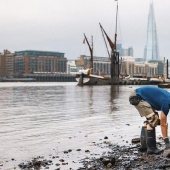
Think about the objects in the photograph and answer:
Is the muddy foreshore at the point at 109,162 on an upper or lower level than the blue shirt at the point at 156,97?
lower

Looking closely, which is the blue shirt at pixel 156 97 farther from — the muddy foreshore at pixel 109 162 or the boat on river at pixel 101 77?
the boat on river at pixel 101 77

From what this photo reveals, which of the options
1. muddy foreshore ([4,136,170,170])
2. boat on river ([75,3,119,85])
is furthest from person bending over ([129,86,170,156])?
boat on river ([75,3,119,85])

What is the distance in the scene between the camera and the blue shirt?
7848mm

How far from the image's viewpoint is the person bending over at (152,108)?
7.91 metres

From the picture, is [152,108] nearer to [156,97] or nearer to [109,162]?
[156,97]

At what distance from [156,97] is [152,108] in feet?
1.15

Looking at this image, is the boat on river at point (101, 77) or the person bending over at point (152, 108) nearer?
the person bending over at point (152, 108)

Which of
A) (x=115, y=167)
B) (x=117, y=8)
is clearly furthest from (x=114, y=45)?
(x=115, y=167)

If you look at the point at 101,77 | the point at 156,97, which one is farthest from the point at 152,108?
the point at 101,77

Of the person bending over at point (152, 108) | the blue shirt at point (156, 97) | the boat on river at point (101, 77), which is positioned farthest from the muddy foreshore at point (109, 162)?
the boat on river at point (101, 77)

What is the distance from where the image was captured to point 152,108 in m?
8.27

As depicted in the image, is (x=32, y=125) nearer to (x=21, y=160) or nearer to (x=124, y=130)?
(x=124, y=130)

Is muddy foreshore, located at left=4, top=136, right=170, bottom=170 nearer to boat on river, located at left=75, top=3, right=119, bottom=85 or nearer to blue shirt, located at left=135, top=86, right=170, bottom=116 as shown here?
blue shirt, located at left=135, top=86, right=170, bottom=116

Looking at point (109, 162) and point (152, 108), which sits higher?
point (152, 108)
